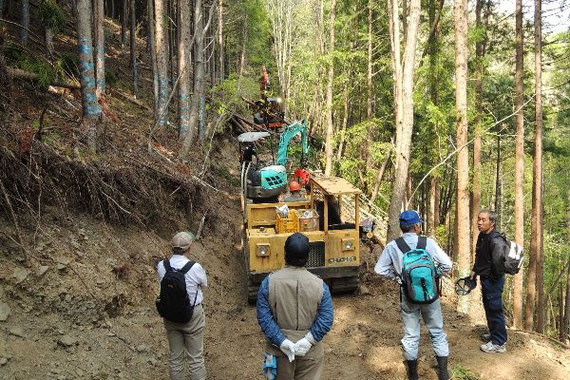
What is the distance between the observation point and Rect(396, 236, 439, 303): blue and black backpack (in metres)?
4.45

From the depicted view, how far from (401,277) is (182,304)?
242 cm

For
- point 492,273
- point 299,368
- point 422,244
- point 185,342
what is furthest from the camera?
point 492,273

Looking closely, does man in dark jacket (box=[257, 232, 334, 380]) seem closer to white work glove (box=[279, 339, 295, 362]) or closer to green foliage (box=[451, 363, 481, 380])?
white work glove (box=[279, 339, 295, 362])

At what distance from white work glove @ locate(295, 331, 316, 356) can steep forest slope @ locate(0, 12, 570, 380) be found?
248 cm

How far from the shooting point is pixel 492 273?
525 cm

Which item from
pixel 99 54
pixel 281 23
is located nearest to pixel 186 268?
pixel 99 54

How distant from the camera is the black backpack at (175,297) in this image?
170 inches

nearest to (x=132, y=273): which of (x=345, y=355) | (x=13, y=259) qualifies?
(x=13, y=259)

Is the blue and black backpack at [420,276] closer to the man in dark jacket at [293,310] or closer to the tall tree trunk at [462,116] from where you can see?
the man in dark jacket at [293,310]

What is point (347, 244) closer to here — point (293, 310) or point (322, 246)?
point (322, 246)

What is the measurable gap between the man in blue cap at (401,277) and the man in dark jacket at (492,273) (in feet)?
3.22

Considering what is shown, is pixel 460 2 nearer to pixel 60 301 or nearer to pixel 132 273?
pixel 132 273

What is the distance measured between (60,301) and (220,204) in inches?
285

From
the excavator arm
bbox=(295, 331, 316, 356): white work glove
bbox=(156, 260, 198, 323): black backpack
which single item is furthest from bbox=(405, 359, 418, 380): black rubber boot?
the excavator arm
